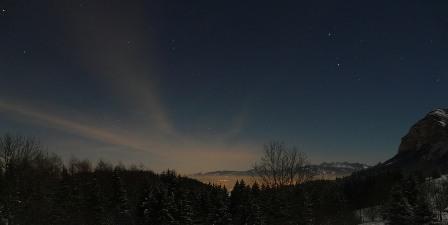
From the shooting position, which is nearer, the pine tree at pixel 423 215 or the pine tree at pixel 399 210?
the pine tree at pixel 423 215

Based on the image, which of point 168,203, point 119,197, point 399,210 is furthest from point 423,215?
point 119,197

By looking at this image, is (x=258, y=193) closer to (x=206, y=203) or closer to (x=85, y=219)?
(x=206, y=203)

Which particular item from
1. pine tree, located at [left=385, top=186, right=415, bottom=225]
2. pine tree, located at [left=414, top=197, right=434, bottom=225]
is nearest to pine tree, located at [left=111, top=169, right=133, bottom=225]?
pine tree, located at [left=385, top=186, right=415, bottom=225]

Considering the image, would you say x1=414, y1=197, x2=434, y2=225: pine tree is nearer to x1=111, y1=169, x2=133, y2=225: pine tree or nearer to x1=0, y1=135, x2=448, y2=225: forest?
x1=0, y1=135, x2=448, y2=225: forest

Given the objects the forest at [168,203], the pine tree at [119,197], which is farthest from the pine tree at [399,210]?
the pine tree at [119,197]

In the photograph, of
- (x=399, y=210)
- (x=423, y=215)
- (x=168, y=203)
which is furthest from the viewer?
(x=168, y=203)

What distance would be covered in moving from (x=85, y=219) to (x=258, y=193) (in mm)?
39290

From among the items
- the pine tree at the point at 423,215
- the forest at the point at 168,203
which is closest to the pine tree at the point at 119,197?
the forest at the point at 168,203

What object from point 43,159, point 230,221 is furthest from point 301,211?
point 43,159

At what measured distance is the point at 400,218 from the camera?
1895 inches

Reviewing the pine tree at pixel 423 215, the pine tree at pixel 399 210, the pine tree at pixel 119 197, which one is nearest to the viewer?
the pine tree at pixel 423 215

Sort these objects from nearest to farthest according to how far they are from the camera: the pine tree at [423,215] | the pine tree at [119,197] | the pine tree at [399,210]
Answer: the pine tree at [423,215], the pine tree at [399,210], the pine tree at [119,197]

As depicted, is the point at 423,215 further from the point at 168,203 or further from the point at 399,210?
the point at 168,203

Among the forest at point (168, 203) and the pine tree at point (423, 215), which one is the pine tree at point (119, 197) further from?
the pine tree at point (423, 215)
